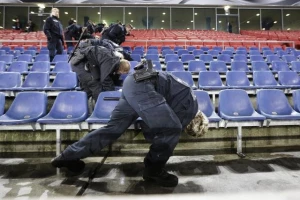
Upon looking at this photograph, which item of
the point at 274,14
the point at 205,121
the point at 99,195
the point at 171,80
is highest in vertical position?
the point at 274,14

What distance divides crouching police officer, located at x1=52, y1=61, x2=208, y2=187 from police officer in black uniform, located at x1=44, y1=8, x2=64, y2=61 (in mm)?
4264

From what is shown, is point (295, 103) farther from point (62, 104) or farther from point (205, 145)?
point (62, 104)

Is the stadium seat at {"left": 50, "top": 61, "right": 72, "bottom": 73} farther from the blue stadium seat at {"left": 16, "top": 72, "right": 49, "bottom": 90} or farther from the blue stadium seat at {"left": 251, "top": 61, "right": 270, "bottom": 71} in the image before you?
the blue stadium seat at {"left": 251, "top": 61, "right": 270, "bottom": 71}

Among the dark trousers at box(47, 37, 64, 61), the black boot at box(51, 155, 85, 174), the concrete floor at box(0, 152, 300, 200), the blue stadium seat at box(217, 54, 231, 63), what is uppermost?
the dark trousers at box(47, 37, 64, 61)

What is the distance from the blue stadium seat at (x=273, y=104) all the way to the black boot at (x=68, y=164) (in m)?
2.09

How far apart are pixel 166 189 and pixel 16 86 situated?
315cm

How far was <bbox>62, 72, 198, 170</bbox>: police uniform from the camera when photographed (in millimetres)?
1852

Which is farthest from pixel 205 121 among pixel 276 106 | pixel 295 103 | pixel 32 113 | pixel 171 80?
pixel 32 113

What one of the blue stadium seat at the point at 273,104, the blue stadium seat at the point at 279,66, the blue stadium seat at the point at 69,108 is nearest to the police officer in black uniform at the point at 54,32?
the blue stadium seat at the point at 69,108

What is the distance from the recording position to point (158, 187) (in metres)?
2.00

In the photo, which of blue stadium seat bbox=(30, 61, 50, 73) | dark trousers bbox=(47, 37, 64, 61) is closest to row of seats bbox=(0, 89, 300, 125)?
blue stadium seat bbox=(30, 61, 50, 73)

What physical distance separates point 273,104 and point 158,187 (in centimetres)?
192

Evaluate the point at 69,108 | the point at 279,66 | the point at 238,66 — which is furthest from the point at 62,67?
the point at 279,66

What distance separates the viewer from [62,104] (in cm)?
292
